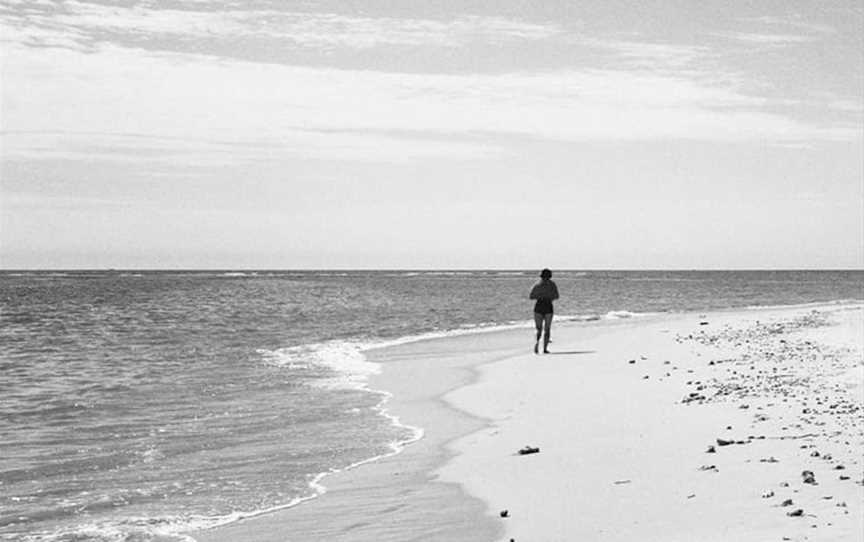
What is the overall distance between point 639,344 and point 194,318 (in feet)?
77.6

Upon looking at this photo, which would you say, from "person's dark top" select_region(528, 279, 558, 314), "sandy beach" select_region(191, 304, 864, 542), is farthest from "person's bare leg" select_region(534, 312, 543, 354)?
"sandy beach" select_region(191, 304, 864, 542)

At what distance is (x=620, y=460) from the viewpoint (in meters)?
9.86

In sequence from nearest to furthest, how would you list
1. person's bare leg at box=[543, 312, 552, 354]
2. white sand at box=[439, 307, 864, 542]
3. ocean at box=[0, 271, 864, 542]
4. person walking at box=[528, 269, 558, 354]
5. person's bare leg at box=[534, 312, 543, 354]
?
1. white sand at box=[439, 307, 864, 542]
2. ocean at box=[0, 271, 864, 542]
3. person's bare leg at box=[534, 312, 543, 354]
4. person's bare leg at box=[543, 312, 552, 354]
5. person walking at box=[528, 269, 558, 354]

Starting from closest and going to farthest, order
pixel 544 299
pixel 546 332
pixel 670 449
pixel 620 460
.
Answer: pixel 620 460 → pixel 670 449 → pixel 546 332 → pixel 544 299

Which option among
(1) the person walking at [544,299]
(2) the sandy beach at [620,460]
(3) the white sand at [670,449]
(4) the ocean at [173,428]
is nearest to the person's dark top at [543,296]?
(1) the person walking at [544,299]

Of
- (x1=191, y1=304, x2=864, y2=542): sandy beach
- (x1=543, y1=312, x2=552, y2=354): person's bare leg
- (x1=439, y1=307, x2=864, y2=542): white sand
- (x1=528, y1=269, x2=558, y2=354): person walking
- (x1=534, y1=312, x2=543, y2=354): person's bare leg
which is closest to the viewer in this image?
(x1=439, y1=307, x2=864, y2=542): white sand

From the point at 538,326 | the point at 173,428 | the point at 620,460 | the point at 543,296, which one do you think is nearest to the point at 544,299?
the point at 543,296

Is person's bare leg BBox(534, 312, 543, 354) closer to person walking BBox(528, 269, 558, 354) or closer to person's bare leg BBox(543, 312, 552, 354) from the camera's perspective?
person walking BBox(528, 269, 558, 354)

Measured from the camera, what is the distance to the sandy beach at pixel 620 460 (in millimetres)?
7473

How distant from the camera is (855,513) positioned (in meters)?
6.93

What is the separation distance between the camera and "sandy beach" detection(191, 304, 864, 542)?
7473mm

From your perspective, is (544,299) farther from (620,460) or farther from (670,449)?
(620,460)

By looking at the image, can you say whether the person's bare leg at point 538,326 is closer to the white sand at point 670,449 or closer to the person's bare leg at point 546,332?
the person's bare leg at point 546,332

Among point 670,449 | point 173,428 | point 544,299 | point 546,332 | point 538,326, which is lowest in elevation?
point 173,428
